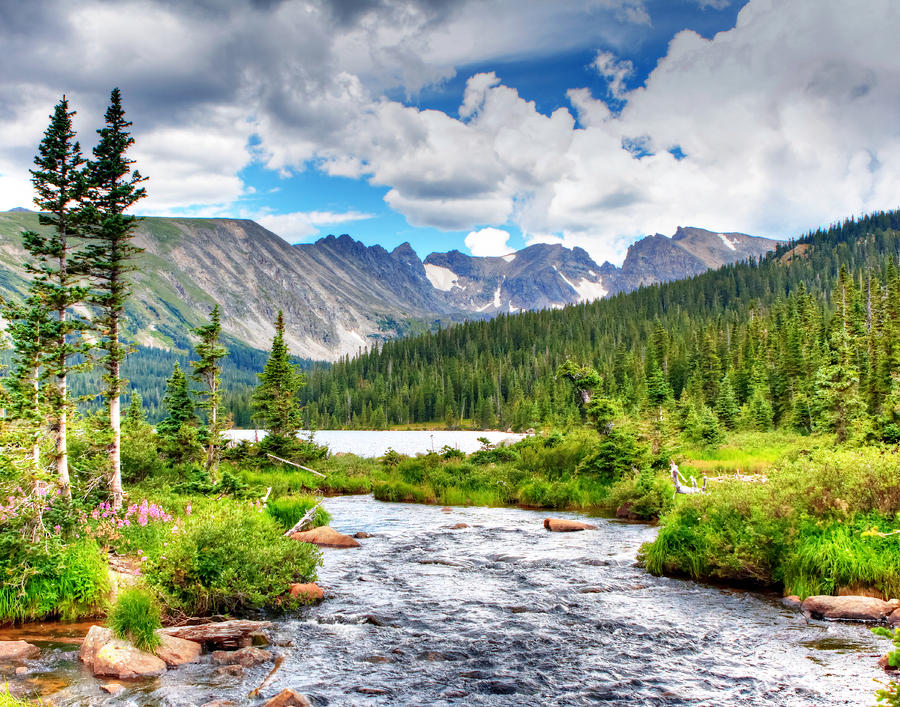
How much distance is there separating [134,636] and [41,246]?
1321 cm

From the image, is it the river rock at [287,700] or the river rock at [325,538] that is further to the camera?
the river rock at [325,538]

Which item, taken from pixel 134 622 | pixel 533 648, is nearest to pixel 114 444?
pixel 134 622

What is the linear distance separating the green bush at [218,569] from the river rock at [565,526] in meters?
14.2

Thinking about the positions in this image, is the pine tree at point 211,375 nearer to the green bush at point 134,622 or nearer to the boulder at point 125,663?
the green bush at point 134,622

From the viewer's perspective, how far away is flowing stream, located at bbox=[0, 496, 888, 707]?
10.4 meters

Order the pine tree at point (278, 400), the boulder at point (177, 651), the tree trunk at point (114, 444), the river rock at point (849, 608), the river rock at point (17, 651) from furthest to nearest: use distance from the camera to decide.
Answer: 1. the pine tree at point (278, 400)
2. the tree trunk at point (114, 444)
3. the river rock at point (849, 608)
4. the boulder at point (177, 651)
5. the river rock at point (17, 651)

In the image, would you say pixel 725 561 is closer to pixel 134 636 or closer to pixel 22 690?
pixel 134 636

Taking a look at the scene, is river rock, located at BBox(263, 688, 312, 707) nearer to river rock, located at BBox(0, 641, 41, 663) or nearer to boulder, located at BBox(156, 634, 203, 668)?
boulder, located at BBox(156, 634, 203, 668)

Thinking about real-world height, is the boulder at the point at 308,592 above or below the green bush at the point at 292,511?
below

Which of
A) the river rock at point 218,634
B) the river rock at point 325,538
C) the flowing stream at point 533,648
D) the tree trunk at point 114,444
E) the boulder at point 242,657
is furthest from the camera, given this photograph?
the river rock at point 325,538

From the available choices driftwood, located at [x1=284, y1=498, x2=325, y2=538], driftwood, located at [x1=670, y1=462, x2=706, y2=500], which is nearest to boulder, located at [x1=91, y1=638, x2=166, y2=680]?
driftwood, located at [x1=284, y1=498, x2=325, y2=538]

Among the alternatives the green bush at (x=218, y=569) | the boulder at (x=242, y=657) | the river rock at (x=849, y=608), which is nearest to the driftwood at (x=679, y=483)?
the river rock at (x=849, y=608)

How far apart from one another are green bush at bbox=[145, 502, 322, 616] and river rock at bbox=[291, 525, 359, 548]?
8.05m

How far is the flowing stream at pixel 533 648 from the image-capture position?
408 inches
